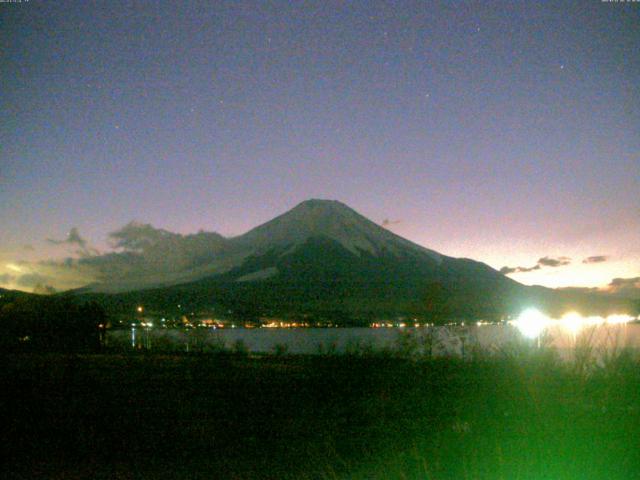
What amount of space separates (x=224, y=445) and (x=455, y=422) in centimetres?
277

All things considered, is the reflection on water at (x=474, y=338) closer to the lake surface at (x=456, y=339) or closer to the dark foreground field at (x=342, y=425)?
the lake surface at (x=456, y=339)

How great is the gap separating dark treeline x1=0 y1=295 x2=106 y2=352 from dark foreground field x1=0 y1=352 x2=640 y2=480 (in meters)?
16.5

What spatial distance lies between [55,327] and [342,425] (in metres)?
24.7

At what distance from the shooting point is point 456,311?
2925cm

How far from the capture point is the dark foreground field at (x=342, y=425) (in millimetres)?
6625

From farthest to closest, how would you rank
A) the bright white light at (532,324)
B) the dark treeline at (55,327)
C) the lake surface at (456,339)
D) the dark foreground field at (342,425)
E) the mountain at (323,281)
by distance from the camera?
the mountain at (323,281) < the dark treeline at (55,327) < the bright white light at (532,324) < the lake surface at (456,339) < the dark foreground field at (342,425)

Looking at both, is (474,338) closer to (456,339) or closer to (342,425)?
(456,339)

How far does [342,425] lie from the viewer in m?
8.69

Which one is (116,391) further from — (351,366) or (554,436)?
(554,436)

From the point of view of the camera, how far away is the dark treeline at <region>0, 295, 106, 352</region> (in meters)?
29.0

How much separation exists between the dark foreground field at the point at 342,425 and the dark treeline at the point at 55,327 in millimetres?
16482

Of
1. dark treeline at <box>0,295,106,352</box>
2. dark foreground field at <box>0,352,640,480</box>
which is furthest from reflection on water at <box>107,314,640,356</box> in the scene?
dark treeline at <box>0,295,106,352</box>

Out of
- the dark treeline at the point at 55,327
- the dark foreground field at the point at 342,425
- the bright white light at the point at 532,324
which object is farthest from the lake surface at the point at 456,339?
the dark treeline at the point at 55,327

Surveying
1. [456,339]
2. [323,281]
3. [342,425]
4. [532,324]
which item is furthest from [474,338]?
[323,281]
